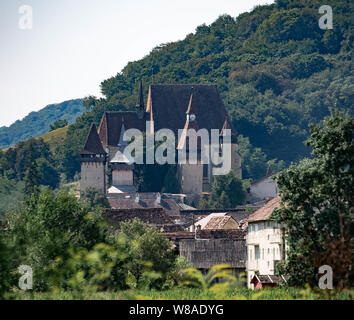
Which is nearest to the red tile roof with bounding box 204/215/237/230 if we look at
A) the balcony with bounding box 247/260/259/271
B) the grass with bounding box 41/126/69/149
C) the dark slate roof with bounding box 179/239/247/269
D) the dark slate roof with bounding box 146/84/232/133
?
the dark slate roof with bounding box 179/239/247/269

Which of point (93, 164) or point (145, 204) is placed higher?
point (93, 164)

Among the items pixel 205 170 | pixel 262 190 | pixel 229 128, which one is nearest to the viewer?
pixel 262 190

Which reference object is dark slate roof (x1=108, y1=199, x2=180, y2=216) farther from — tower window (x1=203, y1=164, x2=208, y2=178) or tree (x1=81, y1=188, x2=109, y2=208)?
tower window (x1=203, y1=164, x2=208, y2=178)

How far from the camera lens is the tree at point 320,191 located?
33.8m

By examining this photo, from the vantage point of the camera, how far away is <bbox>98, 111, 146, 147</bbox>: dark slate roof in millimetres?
151625

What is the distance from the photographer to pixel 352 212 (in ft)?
112

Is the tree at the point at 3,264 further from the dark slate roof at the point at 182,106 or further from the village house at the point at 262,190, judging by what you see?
the dark slate roof at the point at 182,106

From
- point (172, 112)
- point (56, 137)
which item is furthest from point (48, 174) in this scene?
point (56, 137)

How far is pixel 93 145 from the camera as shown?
14525 cm

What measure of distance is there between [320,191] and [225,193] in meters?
Result: 100

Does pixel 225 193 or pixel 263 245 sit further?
pixel 225 193

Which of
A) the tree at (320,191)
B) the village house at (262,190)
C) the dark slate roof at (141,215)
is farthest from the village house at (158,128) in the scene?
the tree at (320,191)

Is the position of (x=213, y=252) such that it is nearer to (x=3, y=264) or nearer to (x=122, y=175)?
(x=3, y=264)
